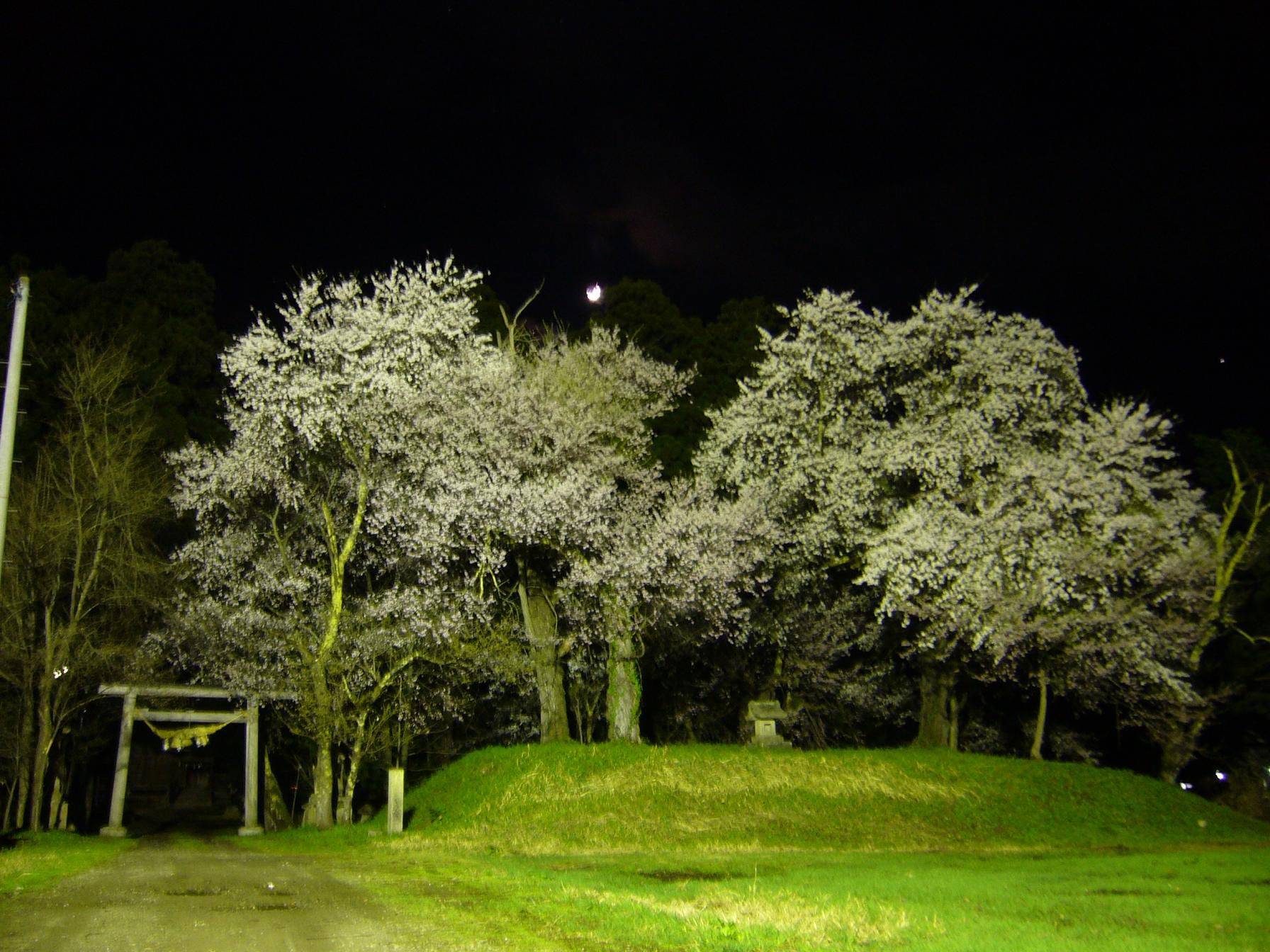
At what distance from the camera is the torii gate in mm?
25562

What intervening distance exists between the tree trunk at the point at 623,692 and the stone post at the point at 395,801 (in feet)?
21.3

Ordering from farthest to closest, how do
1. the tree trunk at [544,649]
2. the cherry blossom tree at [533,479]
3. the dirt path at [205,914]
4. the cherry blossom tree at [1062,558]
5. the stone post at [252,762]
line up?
the tree trunk at [544,649] < the stone post at [252,762] < the cherry blossom tree at [1062,558] < the cherry blossom tree at [533,479] < the dirt path at [205,914]

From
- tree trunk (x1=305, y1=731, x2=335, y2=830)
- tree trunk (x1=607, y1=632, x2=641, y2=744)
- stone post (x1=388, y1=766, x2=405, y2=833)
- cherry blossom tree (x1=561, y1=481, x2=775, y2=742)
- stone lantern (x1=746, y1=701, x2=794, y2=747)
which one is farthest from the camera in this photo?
stone lantern (x1=746, y1=701, x2=794, y2=747)

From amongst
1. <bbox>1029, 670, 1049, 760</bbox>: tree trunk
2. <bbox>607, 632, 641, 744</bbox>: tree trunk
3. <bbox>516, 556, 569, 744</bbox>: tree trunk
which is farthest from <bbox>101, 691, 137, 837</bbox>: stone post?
<bbox>1029, 670, 1049, 760</bbox>: tree trunk

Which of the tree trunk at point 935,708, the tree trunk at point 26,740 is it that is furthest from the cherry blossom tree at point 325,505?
the tree trunk at point 935,708

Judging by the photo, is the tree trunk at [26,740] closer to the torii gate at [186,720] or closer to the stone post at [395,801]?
the torii gate at [186,720]

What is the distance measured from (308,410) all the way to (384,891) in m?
13.3

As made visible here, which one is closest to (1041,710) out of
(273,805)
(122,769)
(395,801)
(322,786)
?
(395,801)

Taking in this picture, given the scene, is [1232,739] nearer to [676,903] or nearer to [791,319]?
[791,319]

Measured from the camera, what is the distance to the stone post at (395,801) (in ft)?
72.3

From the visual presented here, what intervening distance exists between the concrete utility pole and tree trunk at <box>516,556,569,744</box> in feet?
46.6

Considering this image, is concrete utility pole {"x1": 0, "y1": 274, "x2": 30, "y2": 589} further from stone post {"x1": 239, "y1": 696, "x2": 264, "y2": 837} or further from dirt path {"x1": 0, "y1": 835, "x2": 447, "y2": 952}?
stone post {"x1": 239, "y1": 696, "x2": 264, "y2": 837}

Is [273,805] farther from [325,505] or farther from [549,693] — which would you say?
[325,505]

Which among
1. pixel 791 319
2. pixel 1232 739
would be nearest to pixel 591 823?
pixel 791 319
